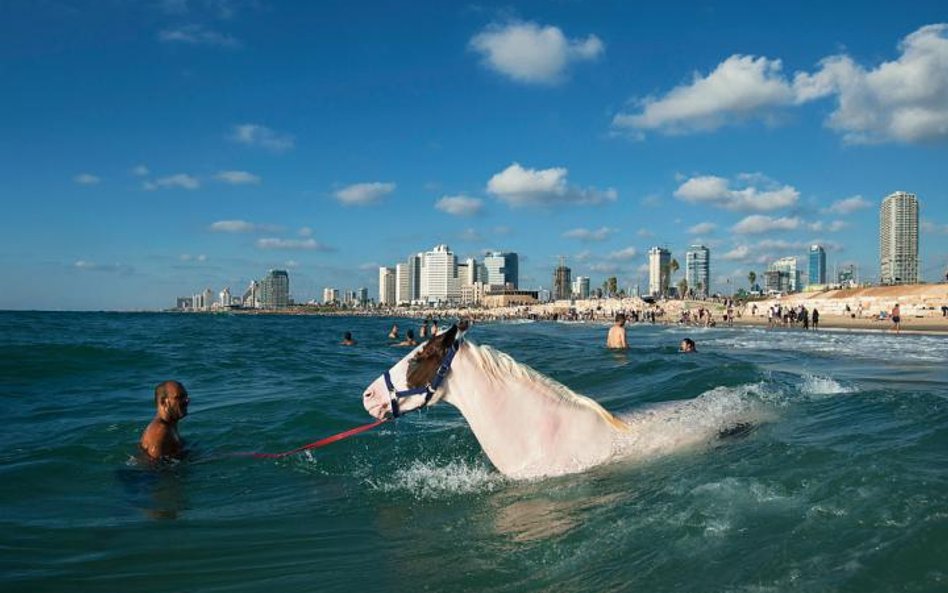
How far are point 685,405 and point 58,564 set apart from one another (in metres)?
6.02

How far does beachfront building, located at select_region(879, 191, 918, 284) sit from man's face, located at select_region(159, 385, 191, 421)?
188 meters

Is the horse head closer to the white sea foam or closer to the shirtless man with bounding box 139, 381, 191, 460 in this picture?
the white sea foam

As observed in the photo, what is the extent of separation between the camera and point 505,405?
212 inches

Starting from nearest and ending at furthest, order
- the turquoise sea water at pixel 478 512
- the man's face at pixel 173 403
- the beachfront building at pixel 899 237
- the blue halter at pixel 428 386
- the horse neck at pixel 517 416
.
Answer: the turquoise sea water at pixel 478 512, the blue halter at pixel 428 386, the horse neck at pixel 517 416, the man's face at pixel 173 403, the beachfront building at pixel 899 237

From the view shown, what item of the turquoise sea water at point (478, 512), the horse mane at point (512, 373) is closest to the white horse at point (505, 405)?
the horse mane at point (512, 373)

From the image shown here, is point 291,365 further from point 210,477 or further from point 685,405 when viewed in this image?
point 685,405

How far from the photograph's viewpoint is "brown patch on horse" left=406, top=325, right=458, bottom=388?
17.2ft

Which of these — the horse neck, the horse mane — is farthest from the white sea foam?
the horse mane

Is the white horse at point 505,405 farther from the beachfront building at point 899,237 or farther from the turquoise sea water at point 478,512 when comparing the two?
the beachfront building at point 899,237

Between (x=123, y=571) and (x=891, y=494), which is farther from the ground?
(x=891, y=494)

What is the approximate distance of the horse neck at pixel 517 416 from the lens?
17.7ft

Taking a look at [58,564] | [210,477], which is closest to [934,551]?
[58,564]

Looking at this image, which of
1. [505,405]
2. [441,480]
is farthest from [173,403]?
[505,405]

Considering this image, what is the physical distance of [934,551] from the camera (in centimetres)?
327
